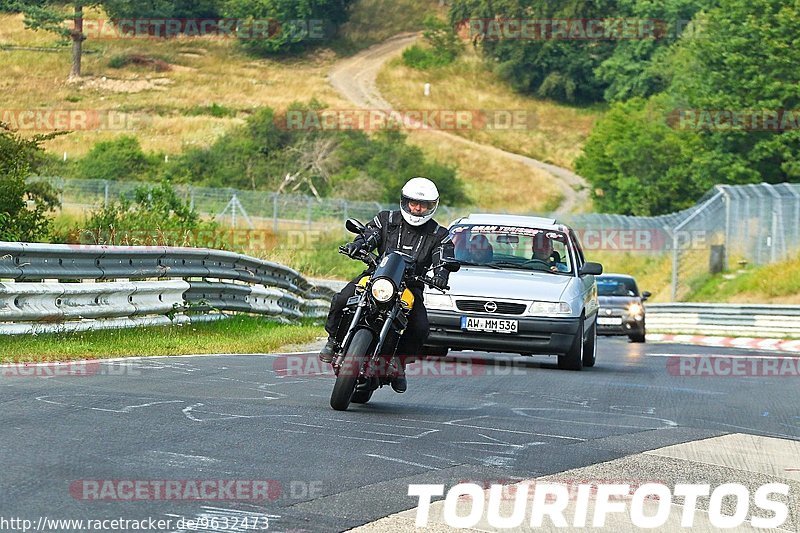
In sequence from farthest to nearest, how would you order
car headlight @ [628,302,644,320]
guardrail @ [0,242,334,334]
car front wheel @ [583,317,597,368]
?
1. car headlight @ [628,302,644,320]
2. car front wheel @ [583,317,597,368]
3. guardrail @ [0,242,334,334]

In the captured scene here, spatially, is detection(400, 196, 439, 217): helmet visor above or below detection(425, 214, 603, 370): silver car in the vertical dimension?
above

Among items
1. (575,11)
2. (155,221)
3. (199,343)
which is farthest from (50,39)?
(199,343)

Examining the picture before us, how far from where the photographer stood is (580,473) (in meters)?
8.15

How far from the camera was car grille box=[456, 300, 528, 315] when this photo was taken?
15.8 meters

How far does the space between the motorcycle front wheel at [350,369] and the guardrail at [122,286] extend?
4534mm

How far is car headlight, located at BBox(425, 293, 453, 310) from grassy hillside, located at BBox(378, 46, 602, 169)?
88.1m

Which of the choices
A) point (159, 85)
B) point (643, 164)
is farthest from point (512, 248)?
point (159, 85)

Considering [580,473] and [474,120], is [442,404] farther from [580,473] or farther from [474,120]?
[474,120]

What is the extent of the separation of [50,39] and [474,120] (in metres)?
32.6

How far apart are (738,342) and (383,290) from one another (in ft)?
65.2

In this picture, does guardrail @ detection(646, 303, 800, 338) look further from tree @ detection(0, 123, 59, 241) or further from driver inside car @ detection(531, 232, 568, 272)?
tree @ detection(0, 123, 59, 241)

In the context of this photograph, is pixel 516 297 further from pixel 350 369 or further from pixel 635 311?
pixel 635 311

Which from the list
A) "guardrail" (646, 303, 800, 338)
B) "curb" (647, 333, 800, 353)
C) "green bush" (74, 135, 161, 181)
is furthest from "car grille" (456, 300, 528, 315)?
"green bush" (74, 135, 161, 181)

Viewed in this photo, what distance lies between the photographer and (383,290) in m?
10.5
